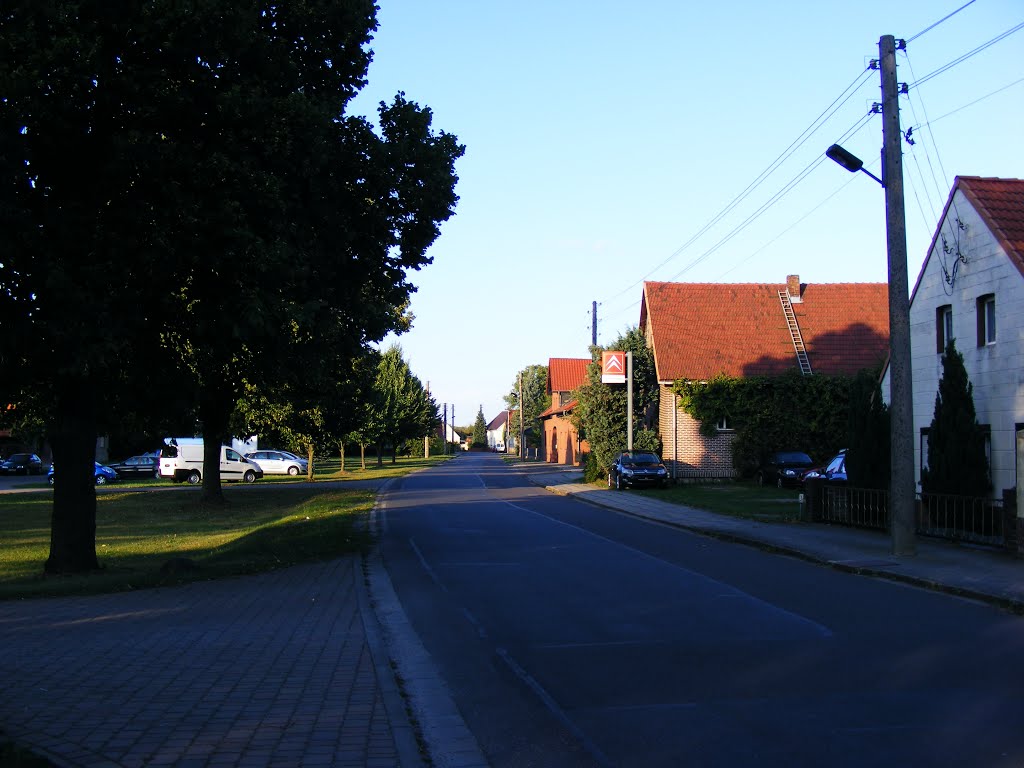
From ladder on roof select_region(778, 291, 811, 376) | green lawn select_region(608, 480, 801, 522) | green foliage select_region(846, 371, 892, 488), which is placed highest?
ladder on roof select_region(778, 291, 811, 376)

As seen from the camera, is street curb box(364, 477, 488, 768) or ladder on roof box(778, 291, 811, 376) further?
ladder on roof box(778, 291, 811, 376)

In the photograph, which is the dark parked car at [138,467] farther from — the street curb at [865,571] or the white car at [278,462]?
the street curb at [865,571]

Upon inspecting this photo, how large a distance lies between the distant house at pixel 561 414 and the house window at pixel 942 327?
44144 mm

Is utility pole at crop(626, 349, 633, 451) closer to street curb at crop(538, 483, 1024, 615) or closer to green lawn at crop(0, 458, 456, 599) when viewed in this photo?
green lawn at crop(0, 458, 456, 599)

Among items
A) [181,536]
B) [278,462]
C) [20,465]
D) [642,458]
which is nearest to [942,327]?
[642,458]

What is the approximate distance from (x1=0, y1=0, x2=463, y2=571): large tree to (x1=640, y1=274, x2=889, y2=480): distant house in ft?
85.8

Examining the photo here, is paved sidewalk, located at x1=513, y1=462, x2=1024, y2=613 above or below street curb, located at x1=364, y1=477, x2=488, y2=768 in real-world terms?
below

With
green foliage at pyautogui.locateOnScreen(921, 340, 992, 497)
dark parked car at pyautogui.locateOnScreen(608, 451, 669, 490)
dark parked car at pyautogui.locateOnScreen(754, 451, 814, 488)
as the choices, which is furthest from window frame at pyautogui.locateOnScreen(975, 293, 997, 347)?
dark parked car at pyautogui.locateOnScreen(608, 451, 669, 490)

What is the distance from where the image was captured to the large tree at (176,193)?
11.0 m

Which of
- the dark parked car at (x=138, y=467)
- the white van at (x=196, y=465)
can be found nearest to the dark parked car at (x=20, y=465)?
the dark parked car at (x=138, y=467)

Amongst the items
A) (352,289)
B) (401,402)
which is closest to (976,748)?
(352,289)

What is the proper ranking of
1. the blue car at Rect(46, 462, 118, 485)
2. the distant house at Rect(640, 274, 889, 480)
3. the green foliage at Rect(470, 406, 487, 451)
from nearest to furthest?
the distant house at Rect(640, 274, 889, 480) → the blue car at Rect(46, 462, 118, 485) → the green foliage at Rect(470, 406, 487, 451)

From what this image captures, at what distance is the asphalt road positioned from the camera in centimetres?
560

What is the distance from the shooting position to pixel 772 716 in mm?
6176
